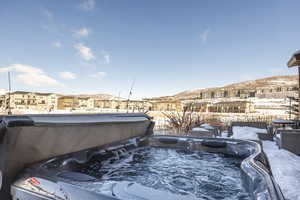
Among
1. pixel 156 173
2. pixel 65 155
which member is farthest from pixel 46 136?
pixel 156 173

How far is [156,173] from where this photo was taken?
2.03m

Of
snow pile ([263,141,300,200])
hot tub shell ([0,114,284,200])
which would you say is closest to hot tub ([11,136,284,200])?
hot tub shell ([0,114,284,200])

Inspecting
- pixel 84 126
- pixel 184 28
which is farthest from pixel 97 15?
pixel 84 126

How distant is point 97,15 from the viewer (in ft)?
21.5

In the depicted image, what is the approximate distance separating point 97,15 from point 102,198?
23.2ft

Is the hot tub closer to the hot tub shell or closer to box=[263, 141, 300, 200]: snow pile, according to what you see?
the hot tub shell

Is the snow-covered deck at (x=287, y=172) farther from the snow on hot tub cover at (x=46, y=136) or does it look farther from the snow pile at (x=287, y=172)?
the snow on hot tub cover at (x=46, y=136)

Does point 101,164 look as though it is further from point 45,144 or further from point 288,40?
point 288,40

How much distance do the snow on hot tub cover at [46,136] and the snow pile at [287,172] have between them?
1988 mm

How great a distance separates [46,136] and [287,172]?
8.03 ft

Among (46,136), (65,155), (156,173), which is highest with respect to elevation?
(46,136)

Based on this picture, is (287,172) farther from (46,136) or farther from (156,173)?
(46,136)

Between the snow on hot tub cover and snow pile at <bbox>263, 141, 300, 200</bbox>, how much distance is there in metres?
1.99

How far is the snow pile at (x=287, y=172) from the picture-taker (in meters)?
1.41
